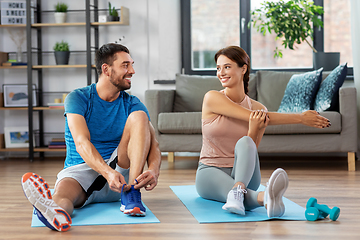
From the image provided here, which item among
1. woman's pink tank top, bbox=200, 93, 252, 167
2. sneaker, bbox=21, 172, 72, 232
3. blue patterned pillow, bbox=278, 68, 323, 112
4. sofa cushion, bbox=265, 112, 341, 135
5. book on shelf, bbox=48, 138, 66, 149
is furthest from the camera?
book on shelf, bbox=48, 138, 66, 149

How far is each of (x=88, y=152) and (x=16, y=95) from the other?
2.93 meters

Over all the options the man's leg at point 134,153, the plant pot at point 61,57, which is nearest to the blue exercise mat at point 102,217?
the man's leg at point 134,153

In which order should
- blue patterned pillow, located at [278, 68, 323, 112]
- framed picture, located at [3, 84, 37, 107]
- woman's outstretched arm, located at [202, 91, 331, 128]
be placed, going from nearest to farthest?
woman's outstretched arm, located at [202, 91, 331, 128] → blue patterned pillow, located at [278, 68, 323, 112] → framed picture, located at [3, 84, 37, 107]

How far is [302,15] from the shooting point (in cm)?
394

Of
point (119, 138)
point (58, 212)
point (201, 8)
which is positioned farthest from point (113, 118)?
point (201, 8)

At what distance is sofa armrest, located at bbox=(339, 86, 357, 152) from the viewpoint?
321 cm

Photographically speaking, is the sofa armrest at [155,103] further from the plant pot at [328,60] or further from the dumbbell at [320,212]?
the dumbbell at [320,212]

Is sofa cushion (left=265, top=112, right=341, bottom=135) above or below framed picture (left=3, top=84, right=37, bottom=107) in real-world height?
below

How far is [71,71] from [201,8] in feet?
5.16

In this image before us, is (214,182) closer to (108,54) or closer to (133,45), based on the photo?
(108,54)

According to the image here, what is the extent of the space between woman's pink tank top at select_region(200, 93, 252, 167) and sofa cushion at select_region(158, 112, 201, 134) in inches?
47.9

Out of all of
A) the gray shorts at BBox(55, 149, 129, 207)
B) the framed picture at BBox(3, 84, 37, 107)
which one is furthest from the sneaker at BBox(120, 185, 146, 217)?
the framed picture at BBox(3, 84, 37, 107)

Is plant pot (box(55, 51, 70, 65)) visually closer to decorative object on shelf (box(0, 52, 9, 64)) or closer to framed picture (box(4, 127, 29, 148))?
decorative object on shelf (box(0, 52, 9, 64))

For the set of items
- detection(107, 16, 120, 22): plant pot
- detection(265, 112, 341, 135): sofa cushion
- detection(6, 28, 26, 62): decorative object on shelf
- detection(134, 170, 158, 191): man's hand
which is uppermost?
detection(107, 16, 120, 22): plant pot
